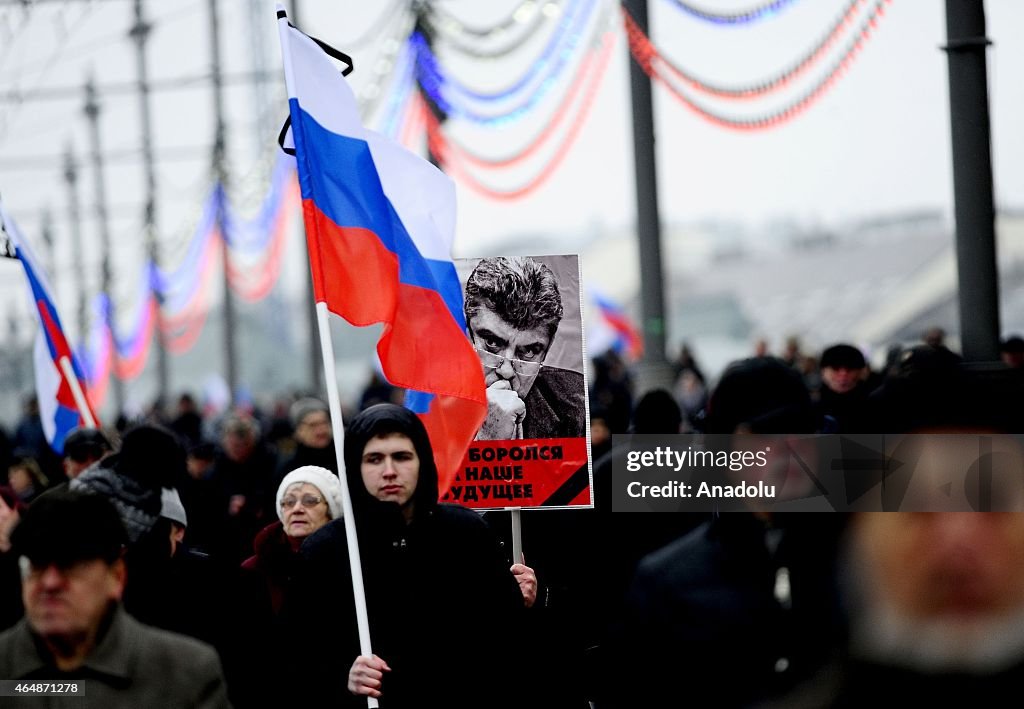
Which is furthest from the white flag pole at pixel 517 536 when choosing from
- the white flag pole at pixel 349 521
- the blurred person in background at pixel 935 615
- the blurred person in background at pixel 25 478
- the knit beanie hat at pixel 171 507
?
the blurred person in background at pixel 25 478

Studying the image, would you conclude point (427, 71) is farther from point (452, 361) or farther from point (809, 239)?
point (809, 239)

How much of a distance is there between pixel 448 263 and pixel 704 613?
345 cm

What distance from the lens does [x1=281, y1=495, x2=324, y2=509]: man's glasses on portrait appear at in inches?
253

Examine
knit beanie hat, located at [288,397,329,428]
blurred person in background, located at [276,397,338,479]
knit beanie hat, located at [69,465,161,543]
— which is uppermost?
knit beanie hat, located at [69,465,161,543]

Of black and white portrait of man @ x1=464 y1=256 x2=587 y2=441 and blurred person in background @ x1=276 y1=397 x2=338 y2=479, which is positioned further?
blurred person in background @ x1=276 y1=397 x2=338 y2=479

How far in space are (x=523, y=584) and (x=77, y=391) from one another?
153 inches

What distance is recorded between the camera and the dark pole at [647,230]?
14.3 m

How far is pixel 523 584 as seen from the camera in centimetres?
602

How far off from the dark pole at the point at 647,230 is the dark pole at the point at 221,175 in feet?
44.5

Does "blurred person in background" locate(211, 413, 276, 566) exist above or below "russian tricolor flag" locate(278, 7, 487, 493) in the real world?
below

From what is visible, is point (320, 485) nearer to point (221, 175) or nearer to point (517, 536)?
point (517, 536)

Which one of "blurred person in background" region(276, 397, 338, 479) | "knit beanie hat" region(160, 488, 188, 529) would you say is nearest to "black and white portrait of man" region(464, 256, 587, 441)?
"knit beanie hat" region(160, 488, 188, 529)

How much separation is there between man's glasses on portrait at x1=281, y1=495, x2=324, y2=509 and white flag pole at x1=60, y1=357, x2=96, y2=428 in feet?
9.00

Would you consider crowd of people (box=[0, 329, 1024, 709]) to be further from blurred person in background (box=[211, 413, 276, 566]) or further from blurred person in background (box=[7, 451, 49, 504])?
blurred person in background (box=[7, 451, 49, 504])
